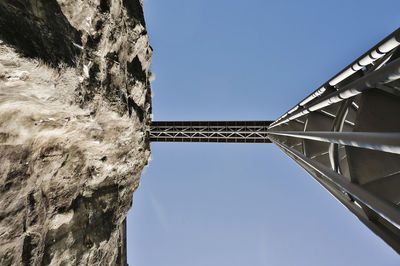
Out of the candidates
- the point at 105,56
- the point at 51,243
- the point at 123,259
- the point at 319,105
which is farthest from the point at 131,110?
the point at 123,259

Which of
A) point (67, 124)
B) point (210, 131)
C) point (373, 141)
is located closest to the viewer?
point (373, 141)

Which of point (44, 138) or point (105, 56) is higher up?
point (105, 56)

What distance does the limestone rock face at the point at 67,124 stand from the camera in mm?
6461

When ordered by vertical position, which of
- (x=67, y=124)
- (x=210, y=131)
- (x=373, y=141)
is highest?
(x=67, y=124)

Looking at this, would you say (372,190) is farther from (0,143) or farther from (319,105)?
(0,143)

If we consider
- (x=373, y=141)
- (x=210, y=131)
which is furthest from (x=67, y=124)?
(x=210, y=131)

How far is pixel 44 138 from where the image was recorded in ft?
30.5

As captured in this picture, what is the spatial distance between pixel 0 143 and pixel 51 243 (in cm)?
663

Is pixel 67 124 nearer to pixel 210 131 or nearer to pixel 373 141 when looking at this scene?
pixel 373 141

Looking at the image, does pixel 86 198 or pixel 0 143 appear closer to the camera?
pixel 0 143

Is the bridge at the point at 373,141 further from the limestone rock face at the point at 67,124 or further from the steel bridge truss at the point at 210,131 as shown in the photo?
the steel bridge truss at the point at 210,131

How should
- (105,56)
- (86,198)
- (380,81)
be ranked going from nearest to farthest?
(380,81) → (105,56) → (86,198)

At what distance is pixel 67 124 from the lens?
9828 mm

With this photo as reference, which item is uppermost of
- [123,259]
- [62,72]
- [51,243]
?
[62,72]
